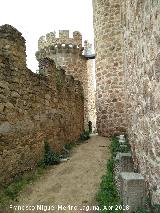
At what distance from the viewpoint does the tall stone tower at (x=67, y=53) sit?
20.5 m

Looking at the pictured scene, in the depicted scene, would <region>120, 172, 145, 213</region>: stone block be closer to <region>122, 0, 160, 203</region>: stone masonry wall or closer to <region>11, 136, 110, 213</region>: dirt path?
<region>122, 0, 160, 203</region>: stone masonry wall

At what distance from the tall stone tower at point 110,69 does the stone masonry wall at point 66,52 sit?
243 inches

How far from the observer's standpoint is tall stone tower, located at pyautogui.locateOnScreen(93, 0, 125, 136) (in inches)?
544

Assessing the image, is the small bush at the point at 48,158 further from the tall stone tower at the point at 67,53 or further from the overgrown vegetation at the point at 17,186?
the tall stone tower at the point at 67,53

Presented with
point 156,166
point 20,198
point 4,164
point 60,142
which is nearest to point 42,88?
point 60,142

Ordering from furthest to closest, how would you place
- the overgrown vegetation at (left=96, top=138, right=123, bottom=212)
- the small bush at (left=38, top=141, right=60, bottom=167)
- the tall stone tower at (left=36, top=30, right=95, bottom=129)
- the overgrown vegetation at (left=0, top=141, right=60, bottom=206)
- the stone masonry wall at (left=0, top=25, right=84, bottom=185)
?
the tall stone tower at (left=36, top=30, right=95, bottom=129) < the small bush at (left=38, top=141, right=60, bottom=167) < the stone masonry wall at (left=0, top=25, right=84, bottom=185) < the overgrown vegetation at (left=0, top=141, right=60, bottom=206) < the overgrown vegetation at (left=96, top=138, right=123, bottom=212)

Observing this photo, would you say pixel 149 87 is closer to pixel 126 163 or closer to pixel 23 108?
pixel 126 163

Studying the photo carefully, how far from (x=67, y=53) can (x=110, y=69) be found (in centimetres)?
707

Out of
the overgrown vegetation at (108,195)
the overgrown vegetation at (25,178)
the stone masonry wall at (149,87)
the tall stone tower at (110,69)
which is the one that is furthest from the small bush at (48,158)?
the tall stone tower at (110,69)

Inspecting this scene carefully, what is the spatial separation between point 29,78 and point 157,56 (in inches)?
179

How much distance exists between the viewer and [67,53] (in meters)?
20.6

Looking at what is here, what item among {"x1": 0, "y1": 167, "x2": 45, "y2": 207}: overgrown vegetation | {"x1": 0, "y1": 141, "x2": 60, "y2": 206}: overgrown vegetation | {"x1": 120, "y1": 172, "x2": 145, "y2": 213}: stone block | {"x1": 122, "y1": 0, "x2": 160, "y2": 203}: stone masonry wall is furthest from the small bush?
{"x1": 120, "y1": 172, "x2": 145, "y2": 213}: stone block

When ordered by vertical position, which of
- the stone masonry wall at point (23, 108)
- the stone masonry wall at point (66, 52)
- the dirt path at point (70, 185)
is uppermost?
the stone masonry wall at point (66, 52)

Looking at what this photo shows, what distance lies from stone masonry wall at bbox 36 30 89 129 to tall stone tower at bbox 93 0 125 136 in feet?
20.3
